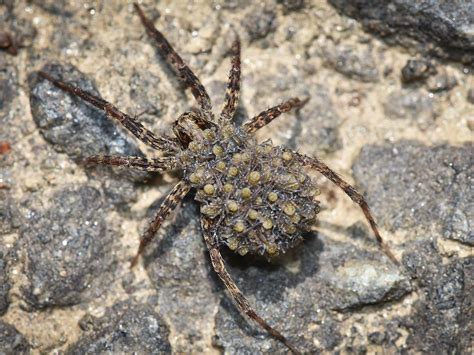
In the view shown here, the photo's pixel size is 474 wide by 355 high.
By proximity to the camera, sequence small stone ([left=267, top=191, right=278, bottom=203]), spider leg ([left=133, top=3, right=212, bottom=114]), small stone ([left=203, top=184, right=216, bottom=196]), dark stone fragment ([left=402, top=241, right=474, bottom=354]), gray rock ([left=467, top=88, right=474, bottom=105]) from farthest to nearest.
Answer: gray rock ([left=467, top=88, right=474, bottom=105]) < spider leg ([left=133, top=3, right=212, bottom=114]) < dark stone fragment ([left=402, top=241, right=474, bottom=354]) < small stone ([left=203, top=184, right=216, bottom=196]) < small stone ([left=267, top=191, right=278, bottom=203])

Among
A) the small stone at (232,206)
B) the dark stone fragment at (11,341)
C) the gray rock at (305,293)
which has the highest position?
the small stone at (232,206)

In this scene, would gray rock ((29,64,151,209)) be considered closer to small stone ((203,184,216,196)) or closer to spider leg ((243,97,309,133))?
small stone ((203,184,216,196))

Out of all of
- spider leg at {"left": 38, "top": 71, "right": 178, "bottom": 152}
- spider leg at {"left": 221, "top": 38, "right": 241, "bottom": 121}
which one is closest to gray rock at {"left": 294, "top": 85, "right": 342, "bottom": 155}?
spider leg at {"left": 221, "top": 38, "right": 241, "bottom": 121}

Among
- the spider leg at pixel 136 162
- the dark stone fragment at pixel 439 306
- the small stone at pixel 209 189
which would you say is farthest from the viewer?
the spider leg at pixel 136 162

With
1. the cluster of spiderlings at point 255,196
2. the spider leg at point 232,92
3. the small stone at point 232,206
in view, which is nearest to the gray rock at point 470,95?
the cluster of spiderlings at point 255,196

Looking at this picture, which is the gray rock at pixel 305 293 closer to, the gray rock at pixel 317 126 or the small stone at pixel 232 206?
the small stone at pixel 232 206

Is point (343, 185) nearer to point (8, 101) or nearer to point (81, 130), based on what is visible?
point (81, 130)

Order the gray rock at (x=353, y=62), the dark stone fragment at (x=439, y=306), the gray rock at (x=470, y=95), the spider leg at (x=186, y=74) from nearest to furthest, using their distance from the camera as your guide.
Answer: the dark stone fragment at (x=439, y=306) → the spider leg at (x=186, y=74) → the gray rock at (x=470, y=95) → the gray rock at (x=353, y=62)

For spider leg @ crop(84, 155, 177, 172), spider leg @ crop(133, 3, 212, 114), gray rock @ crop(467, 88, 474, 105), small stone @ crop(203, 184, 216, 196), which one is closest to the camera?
small stone @ crop(203, 184, 216, 196)
